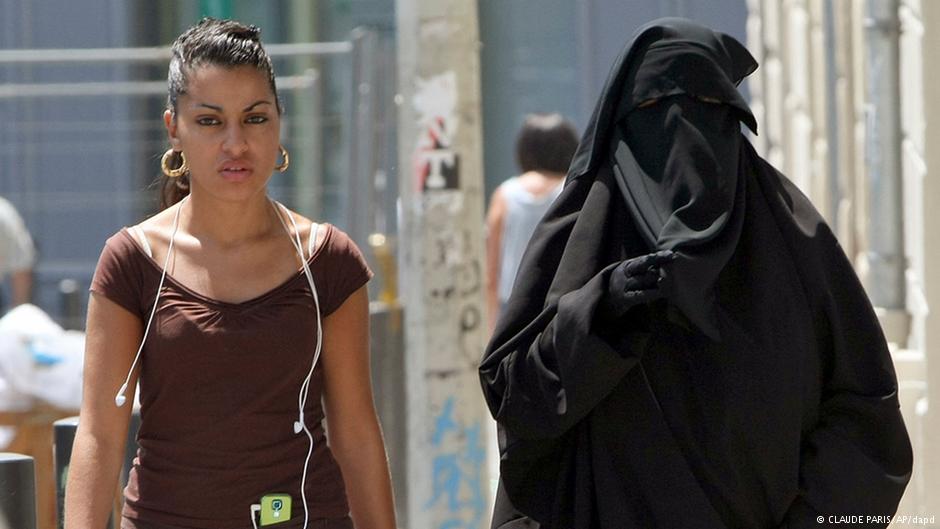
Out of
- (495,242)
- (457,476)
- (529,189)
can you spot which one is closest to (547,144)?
(529,189)

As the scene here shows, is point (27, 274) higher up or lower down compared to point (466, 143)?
lower down

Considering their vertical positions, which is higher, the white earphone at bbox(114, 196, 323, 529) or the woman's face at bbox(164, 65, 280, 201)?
the woman's face at bbox(164, 65, 280, 201)

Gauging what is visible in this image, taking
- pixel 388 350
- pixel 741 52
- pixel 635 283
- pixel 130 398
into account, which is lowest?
pixel 388 350

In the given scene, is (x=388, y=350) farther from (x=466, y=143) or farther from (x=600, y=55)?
(x=600, y=55)

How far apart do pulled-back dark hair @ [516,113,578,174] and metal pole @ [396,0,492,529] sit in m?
3.05

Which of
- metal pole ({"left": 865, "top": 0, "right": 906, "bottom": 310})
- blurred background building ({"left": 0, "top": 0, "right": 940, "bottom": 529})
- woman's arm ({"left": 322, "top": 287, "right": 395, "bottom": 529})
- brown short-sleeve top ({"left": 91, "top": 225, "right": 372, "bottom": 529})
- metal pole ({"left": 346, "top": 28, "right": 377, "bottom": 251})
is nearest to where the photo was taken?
brown short-sleeve top ({"left": 91, "top": 225, "right": 372, "bottom": 529})

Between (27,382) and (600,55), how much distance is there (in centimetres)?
763

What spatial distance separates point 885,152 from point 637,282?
386cm

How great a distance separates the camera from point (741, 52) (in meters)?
3.17

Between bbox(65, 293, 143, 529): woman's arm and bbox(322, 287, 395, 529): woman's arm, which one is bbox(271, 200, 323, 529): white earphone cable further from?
bbox(65, 293, 143, 529): woman's arm

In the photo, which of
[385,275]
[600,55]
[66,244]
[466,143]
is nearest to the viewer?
[466,143]

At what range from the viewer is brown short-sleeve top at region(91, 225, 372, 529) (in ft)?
9.86

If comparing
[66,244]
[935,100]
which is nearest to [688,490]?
[935,100]

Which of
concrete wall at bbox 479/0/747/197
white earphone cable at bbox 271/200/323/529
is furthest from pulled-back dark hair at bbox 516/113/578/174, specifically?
white earphone cable at bbox 271/200/323/529
